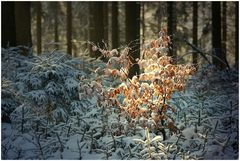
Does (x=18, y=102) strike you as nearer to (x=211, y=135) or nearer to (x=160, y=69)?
(x=160, y=69)

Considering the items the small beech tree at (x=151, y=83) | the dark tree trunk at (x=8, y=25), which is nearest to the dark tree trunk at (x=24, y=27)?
the dark tree trunk at (x=8, y=25)

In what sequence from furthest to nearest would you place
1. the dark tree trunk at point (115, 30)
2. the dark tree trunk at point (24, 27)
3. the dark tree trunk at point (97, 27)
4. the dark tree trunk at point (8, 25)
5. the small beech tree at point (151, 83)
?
the dark tree trunk at point (115, 30) → the dark tree trunk at point (97, 27) → the dark tree trunk at point (24, 27) → the dark tree trunk at point (8, 25) → the small beech tree at point (151, 83)

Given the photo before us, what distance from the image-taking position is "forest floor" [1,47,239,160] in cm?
769

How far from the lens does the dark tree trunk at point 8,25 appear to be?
38.5 ft

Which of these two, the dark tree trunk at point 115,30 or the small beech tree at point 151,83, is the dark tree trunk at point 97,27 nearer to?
the dark tree trunk at point 115,30

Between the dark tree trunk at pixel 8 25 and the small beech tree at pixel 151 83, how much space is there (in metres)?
5.09

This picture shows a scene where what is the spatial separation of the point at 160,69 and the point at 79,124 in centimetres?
262

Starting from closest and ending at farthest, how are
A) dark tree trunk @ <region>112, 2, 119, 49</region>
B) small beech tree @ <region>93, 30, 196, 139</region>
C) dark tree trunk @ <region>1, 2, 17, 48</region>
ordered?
small beech tree @ <region>93, 30, 196, 139</region> < dark tree trunk @ <region>1, 2, 17, 48</region> < dark tree trunk @ <region>112, 2, 119, 49</region>

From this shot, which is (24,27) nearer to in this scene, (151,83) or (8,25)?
(8,25)

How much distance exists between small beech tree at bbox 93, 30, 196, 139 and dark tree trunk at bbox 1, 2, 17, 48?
5.09m

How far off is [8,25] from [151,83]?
602cm

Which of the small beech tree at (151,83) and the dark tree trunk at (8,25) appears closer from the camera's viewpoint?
the small beech tree at (151,83)

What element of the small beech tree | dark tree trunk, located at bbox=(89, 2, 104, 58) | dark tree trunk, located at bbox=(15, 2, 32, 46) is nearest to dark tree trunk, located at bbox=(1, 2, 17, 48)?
dark tree trunk, located at bbox=(15, 2, 32, 46)

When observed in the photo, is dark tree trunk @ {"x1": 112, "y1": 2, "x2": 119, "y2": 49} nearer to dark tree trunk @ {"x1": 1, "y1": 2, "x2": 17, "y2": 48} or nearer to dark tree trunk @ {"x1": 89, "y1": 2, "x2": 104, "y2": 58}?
dark tree trunk @ {"x1": 89, "y1": 2, "x2": 104, "y2": 58}
